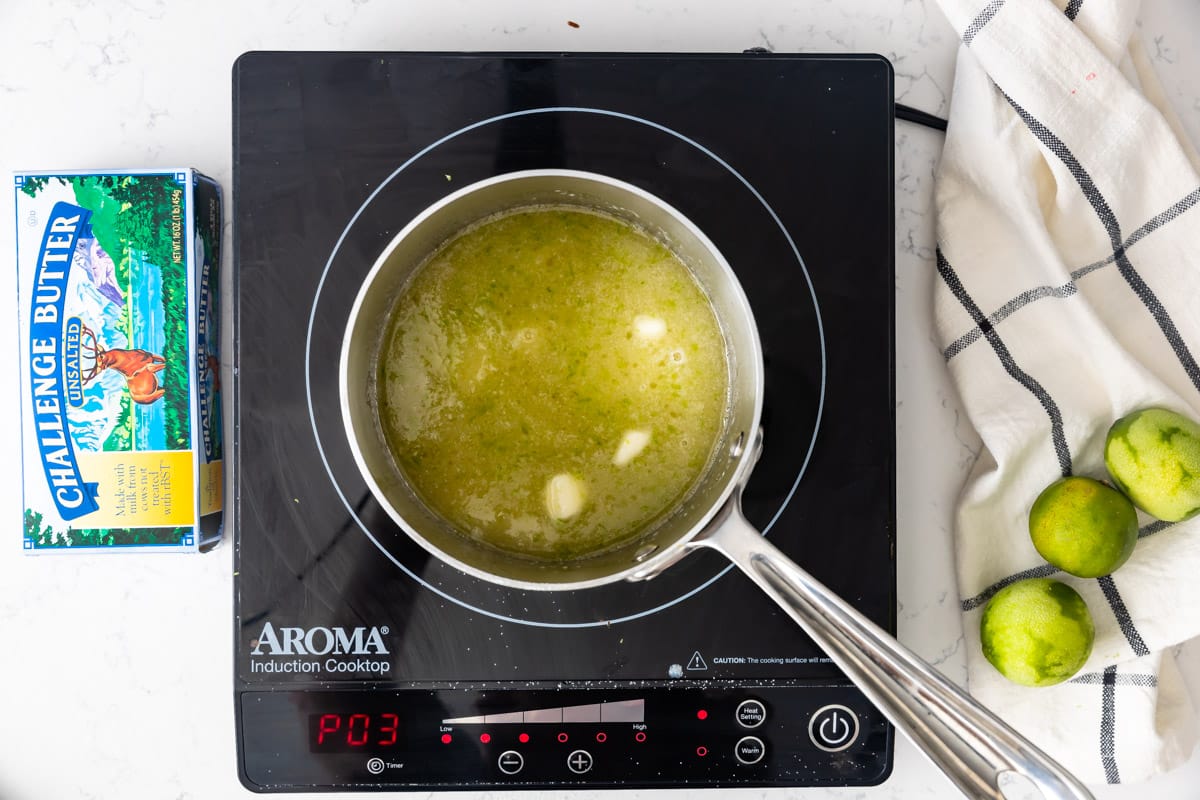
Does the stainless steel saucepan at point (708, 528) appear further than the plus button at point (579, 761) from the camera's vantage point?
No

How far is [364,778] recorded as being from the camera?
0.70 meters

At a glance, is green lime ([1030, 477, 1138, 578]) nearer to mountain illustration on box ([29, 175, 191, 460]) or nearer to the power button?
the power button

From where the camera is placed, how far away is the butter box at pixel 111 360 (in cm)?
69

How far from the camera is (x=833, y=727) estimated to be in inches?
27.2

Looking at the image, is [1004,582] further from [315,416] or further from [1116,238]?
[315,416]

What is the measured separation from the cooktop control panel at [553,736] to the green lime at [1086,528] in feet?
0.65

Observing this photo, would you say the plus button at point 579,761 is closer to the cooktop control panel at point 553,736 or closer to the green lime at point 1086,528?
the cooktop control panel at point 553,736

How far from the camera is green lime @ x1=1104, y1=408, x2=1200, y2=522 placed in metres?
0.65

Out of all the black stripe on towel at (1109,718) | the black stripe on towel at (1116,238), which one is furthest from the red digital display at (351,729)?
the black stripe on towel at (1116,238)

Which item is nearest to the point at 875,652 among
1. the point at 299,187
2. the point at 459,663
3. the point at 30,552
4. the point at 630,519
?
the point at 630,519

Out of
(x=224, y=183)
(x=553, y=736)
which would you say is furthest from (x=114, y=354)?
(x=553, y=736)

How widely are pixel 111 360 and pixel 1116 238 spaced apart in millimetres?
871

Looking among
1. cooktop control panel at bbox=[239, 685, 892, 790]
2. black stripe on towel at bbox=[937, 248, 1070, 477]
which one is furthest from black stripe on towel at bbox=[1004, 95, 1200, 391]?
cooktop control panel at bbox=[239, 685, 892, 790]

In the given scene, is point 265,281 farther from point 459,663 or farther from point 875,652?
point 875,652
